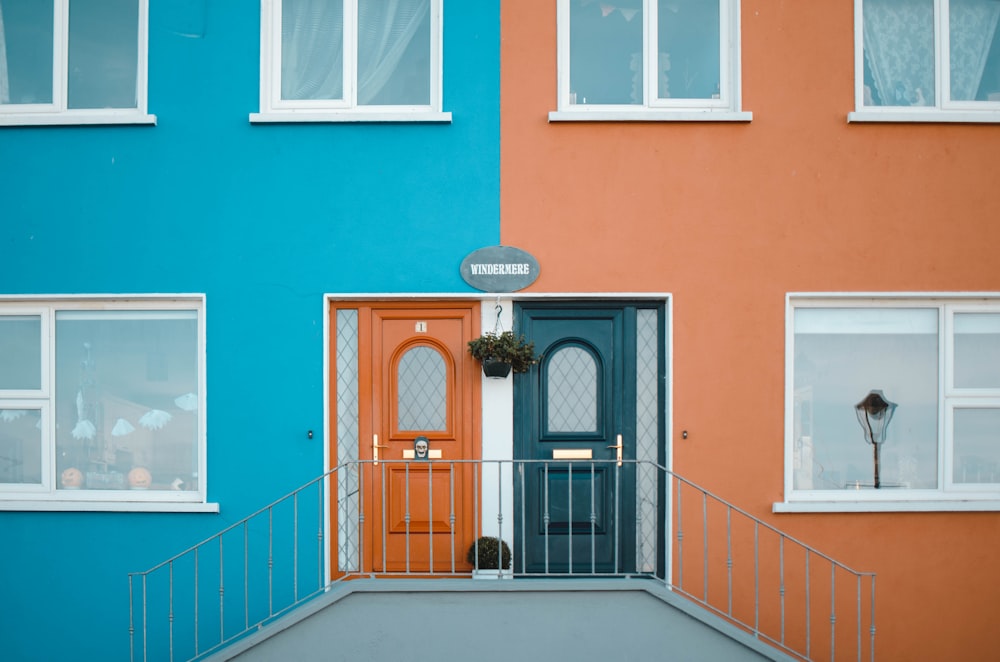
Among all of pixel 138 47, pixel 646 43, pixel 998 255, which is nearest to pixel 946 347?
pixel 998 255

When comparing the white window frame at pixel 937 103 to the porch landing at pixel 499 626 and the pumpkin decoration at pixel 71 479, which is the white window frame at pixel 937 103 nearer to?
the porch landing at pixel 499 626

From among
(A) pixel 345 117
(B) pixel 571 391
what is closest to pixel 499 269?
(B) pixel 571 391

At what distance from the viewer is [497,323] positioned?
6508 mm

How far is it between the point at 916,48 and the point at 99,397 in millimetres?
6407

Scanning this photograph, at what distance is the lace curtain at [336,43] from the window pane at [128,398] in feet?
6.24

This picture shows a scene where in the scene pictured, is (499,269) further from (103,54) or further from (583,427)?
(103,54)

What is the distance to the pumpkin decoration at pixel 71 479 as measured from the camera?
6.61 metres

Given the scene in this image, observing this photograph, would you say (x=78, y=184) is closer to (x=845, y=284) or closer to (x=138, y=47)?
(x=138, y=47)

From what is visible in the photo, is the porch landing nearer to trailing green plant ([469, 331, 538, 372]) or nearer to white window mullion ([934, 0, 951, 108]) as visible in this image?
trailing green plant ([469, 331, 538, 372])

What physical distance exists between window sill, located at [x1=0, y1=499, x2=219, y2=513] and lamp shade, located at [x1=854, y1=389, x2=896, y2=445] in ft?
15.1

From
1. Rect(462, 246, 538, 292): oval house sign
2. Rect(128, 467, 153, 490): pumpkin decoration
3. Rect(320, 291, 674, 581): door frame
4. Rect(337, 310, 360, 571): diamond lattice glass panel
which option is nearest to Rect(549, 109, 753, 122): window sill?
Rect(462, 246, 538, 292): oval house sign

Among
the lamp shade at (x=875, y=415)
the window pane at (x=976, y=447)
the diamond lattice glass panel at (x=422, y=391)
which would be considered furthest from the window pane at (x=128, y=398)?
the window pane at (x=976, y=447)

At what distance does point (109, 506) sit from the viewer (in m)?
6.44

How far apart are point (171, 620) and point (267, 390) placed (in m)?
1.60
